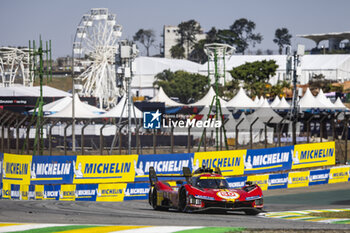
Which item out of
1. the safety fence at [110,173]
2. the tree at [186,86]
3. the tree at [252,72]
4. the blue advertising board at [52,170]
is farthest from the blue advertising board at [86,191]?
the tree at [186,86]

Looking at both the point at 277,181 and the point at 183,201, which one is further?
the point at 277,181

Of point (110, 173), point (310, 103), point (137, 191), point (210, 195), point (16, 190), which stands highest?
point (310, 103)

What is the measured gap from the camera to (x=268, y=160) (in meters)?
28.0

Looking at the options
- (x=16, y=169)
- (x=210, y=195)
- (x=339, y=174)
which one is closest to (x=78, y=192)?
(x=16, y=169)

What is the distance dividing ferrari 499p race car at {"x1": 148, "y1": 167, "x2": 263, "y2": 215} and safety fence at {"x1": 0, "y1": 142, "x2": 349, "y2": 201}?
784 cm

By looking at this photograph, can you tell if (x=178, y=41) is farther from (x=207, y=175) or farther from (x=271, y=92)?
(x=207, y=175)

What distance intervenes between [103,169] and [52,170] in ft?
6.65

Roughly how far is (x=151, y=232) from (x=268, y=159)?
18.0m

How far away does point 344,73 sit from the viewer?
112m

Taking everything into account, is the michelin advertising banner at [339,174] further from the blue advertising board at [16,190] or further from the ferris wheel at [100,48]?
the ferris wheel at [100,48]

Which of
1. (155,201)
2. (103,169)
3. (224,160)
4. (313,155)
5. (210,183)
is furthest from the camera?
(313,155)

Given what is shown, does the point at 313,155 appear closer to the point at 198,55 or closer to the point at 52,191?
the point at 52,191

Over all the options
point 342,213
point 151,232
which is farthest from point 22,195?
point 151,232

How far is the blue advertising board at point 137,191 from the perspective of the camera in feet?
81.6
